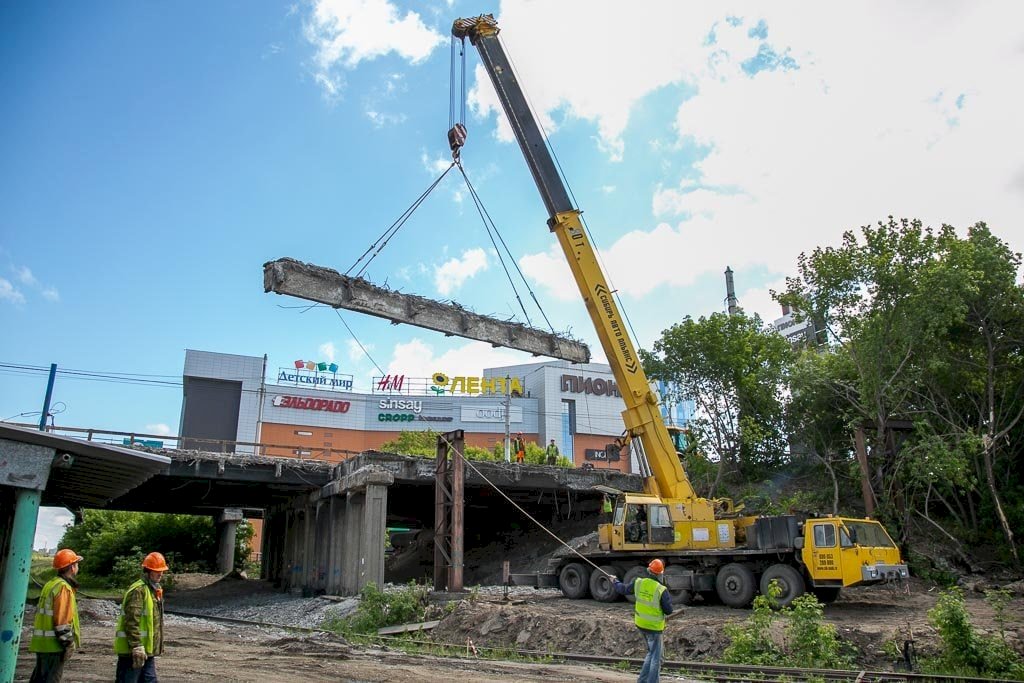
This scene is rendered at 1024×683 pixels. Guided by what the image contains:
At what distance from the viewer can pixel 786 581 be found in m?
16.7

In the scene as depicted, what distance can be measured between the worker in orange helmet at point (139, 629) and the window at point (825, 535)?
44.9 feet

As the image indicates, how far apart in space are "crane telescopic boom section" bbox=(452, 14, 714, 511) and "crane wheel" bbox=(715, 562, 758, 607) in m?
Answer: 1.62

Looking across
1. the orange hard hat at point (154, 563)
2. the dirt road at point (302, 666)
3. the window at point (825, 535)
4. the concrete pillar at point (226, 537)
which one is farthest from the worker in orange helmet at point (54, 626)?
the concrete pillar at point (226, 537)

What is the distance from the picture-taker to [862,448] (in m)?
23.9

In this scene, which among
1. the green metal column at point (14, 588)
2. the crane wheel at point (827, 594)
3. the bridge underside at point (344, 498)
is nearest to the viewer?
the green metal column at point (14, 588)

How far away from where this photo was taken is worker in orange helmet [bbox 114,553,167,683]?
21.0ft

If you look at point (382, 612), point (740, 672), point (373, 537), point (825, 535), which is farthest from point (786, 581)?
point (373, 537)

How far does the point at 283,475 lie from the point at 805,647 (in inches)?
892

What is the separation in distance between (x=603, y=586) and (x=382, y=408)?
4929cm

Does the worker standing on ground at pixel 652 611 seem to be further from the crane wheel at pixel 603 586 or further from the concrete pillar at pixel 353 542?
the concrete pillar at pixel 353 542

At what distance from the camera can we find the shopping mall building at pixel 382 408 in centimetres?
6256

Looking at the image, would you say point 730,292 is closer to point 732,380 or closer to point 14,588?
point 732,380

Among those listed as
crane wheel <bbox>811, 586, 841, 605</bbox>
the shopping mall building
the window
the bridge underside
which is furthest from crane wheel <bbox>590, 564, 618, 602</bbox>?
the shopping mall building

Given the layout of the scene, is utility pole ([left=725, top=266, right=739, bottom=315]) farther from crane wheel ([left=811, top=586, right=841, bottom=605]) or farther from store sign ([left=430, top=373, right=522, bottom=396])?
crane wheel ([left=811, top=586, right=841, bottom=605])
